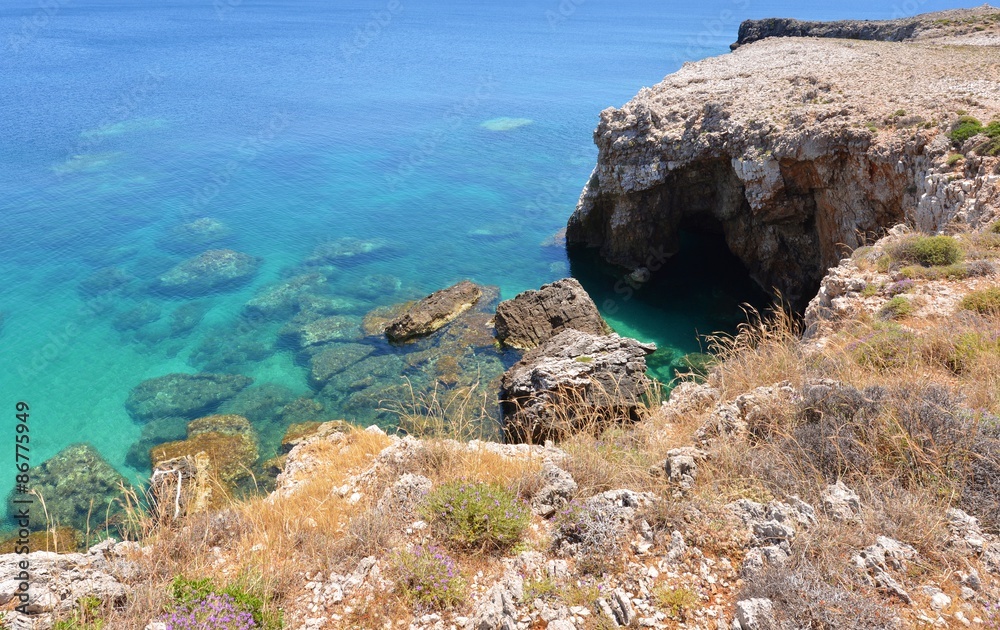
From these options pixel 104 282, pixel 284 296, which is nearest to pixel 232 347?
pixel 284 296

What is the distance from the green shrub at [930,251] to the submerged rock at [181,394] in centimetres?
1752

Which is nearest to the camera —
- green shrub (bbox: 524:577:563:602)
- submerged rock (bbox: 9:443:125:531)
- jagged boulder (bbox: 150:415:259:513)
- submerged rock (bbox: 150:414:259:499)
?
green shrub (bbox: 524:577:563:602)

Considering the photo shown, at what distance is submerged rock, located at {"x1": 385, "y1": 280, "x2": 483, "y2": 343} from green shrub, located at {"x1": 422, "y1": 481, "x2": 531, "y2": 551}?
1451cm

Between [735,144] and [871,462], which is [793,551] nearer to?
[871,462]

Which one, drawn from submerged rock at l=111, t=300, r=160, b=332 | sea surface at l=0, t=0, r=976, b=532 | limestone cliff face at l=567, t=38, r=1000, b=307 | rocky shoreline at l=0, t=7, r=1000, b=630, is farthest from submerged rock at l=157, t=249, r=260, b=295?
limestone cliff face at l=567, t=38, r=1000, b=307

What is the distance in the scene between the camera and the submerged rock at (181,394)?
1684cm

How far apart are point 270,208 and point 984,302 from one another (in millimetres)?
31518

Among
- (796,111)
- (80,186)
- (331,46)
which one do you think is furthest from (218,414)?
(331,46)

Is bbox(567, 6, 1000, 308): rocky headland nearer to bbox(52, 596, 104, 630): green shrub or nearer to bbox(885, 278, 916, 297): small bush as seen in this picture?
bbox(885, 278, 916, 297): small bush

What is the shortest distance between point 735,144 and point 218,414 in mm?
18556

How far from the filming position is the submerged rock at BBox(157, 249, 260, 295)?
955 inches

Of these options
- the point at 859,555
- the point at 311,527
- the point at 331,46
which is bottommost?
the point at 311,527

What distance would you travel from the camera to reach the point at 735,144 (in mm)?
19750

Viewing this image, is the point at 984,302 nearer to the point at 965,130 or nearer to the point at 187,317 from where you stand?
the point at 965,130
